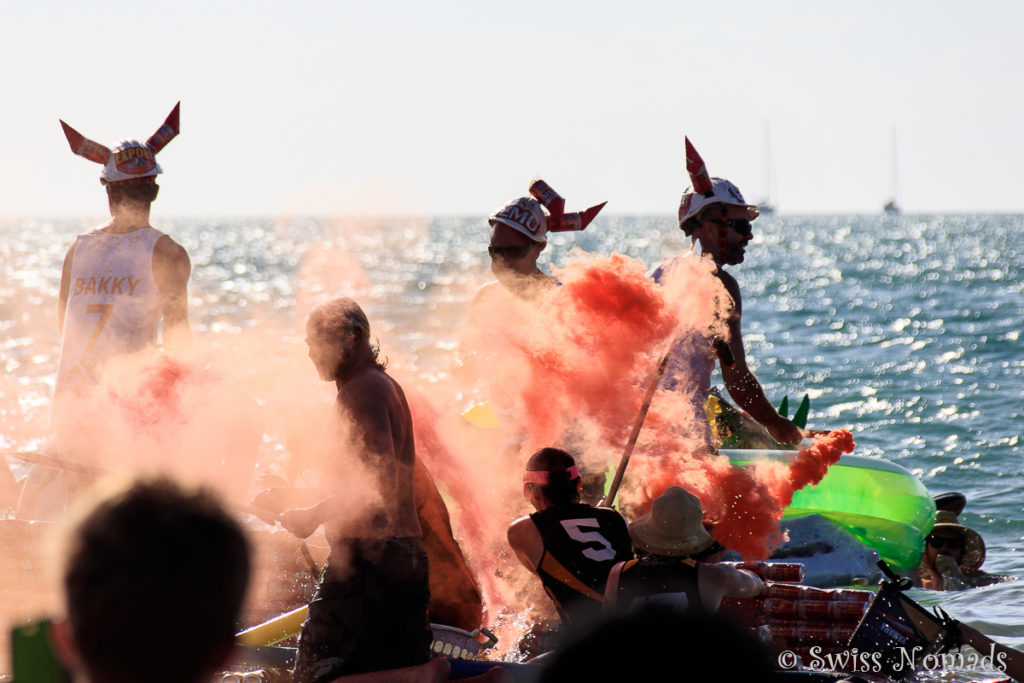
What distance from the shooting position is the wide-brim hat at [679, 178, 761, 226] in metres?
6.40

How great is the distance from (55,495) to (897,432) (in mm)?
12716

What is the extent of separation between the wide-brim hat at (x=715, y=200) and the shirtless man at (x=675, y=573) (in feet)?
7.40

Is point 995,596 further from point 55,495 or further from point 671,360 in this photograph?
point 55,495

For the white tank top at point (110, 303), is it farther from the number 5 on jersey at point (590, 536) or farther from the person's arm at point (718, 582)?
the person's arm at point (718, 582)

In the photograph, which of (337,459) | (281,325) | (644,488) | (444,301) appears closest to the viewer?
(337,459)

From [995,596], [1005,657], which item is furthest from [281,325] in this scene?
[1005,657]

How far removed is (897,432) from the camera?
16.0 metres

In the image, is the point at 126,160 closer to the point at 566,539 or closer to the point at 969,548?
the point at 566,539

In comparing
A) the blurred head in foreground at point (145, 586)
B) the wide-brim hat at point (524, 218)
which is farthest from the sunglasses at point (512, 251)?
the blurred head in foreground at point (145, 586)

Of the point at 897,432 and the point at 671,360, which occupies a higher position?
the point at 671,360

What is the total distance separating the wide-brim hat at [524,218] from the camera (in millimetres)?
6391

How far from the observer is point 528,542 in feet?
15.9

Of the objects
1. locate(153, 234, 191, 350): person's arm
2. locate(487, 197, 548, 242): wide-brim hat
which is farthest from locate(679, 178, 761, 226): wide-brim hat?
locate(153, 234, 191, 350): person's arm

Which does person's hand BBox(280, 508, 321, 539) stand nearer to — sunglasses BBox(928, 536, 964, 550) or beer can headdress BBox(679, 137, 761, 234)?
beer can headdress BBox(679, 137, 761, 234)
